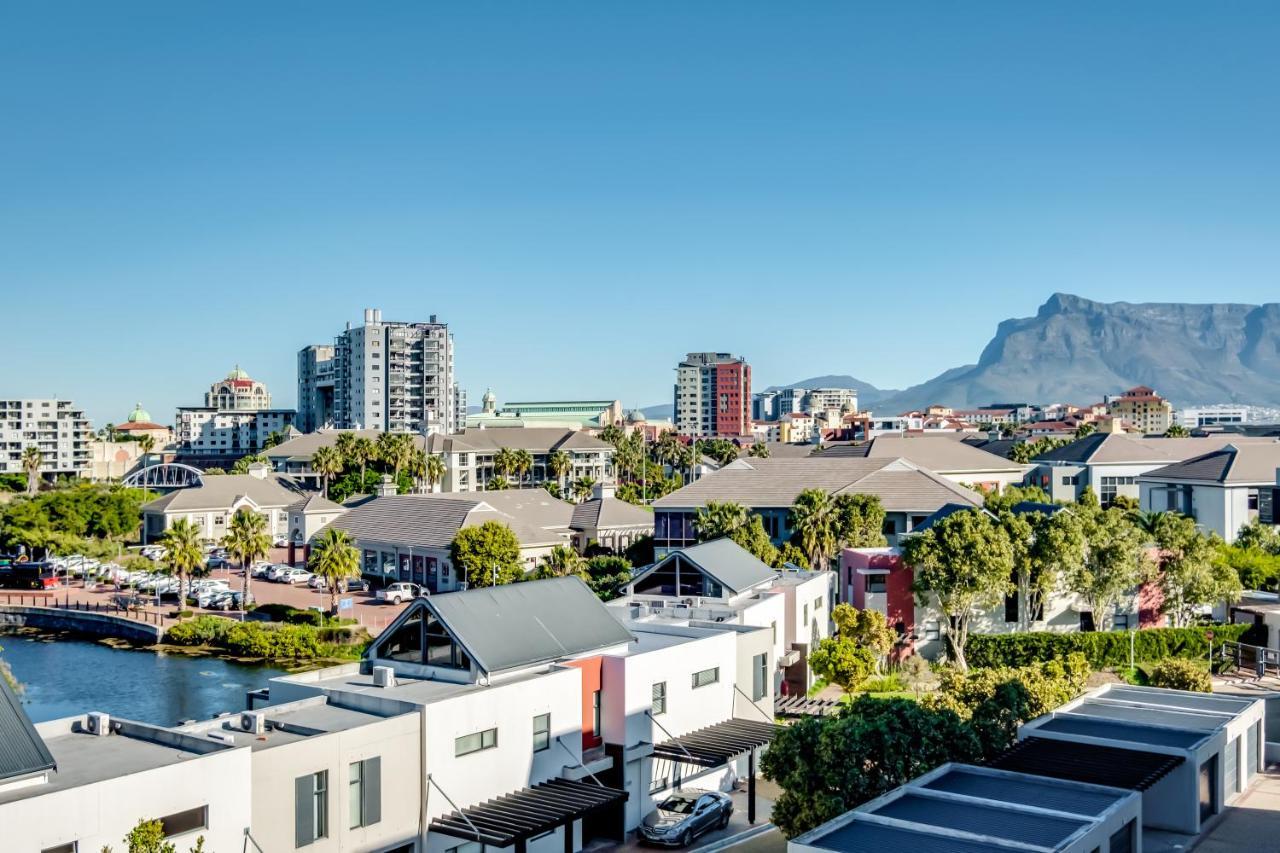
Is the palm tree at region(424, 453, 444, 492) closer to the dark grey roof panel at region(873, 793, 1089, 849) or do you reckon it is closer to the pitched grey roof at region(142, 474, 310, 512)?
→ the pitched grey roof at region(142, 474, 310, 512)

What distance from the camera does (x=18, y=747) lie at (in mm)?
18125

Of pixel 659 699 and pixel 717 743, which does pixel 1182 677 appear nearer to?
pixel 717 743

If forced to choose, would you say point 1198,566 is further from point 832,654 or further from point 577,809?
point 577,809

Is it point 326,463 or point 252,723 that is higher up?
point 326,463

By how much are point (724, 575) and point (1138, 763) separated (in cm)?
1920

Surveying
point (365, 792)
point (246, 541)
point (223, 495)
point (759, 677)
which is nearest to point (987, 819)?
point (365, 792)

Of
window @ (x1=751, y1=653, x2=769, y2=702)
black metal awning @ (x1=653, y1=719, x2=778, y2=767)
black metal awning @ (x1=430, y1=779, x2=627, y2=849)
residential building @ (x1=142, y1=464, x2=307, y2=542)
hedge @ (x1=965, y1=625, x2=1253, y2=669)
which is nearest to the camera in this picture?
black metal awning @ (x1=430, y1=779, x2=627, y2=849)

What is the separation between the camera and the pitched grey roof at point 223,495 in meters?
99.4

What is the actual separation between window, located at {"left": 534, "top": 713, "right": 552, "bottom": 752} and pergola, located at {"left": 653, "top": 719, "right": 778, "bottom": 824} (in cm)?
368

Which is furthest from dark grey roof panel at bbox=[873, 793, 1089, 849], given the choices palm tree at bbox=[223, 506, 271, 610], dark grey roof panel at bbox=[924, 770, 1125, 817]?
palm tree at bbox=[223, 506, 271, 610]

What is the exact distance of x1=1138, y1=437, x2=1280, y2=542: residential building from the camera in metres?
73.0

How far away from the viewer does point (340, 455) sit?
115m

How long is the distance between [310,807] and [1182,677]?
28.1m

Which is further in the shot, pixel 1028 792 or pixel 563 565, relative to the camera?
pixel 563 565
